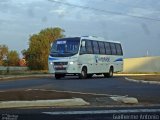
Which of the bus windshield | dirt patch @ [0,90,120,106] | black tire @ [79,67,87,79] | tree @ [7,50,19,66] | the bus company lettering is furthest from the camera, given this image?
tree @ [7,50,19,66]

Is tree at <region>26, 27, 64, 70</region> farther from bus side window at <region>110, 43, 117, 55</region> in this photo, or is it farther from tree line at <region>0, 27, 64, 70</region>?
bus side window at <region>110, 43, 117, 55</region>

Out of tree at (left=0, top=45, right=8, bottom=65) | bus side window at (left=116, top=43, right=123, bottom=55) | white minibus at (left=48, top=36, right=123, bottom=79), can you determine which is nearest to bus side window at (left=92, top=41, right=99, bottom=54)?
white minibus at (left=48, top=36, right=123, bottom=79)

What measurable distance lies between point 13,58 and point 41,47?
2750 centimetres

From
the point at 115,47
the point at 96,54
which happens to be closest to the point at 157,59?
the point at 115,47

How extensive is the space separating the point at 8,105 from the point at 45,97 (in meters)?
2.64

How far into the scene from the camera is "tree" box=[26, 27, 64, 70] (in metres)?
86.7

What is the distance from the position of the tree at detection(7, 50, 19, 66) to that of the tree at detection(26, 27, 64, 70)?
2205 centimetres

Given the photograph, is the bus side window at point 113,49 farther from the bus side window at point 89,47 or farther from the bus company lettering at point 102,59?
the bus side window at point 89,47

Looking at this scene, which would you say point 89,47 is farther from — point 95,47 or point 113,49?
point 113,49

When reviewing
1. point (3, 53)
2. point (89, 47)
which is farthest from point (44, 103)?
point (3, 53)

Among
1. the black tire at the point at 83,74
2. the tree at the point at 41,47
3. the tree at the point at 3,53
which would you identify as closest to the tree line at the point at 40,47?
the tree at the point at 41,47

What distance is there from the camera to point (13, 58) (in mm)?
112688

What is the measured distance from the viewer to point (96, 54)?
1590 inches

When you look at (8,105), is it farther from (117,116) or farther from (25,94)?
(117,116)
